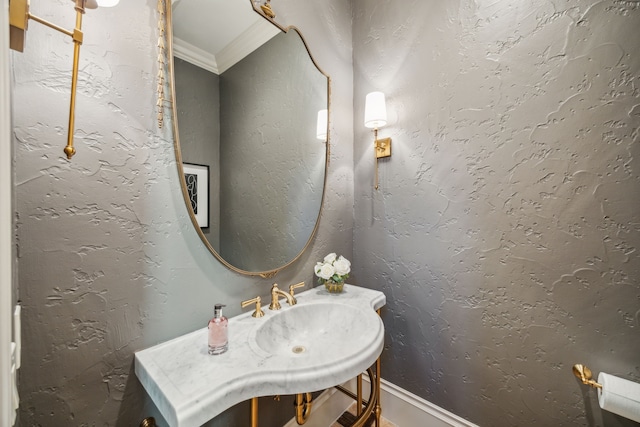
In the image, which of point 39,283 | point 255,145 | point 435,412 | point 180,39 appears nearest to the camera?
point 39,283

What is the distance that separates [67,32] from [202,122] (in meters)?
0.36

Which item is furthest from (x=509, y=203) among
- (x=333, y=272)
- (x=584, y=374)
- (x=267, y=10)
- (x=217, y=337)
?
(x=267, y=10)

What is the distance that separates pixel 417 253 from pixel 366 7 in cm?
143

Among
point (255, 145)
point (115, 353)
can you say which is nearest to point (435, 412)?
point (115, 353)

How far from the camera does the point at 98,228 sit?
70 cm

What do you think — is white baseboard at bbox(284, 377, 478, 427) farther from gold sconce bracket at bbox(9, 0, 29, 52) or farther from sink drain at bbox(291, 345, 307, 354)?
gold sconce bracket at bbox(9, 0, 29, 52)

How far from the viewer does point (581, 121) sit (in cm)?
88

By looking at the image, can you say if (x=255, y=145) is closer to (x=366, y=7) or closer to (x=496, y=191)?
(x=496, y=191)

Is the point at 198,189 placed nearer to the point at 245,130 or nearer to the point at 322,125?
the point at 245,130

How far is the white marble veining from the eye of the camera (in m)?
0.58

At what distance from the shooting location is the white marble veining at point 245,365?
0.58 metres

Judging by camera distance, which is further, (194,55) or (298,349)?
(298,349)

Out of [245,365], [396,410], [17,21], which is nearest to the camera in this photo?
[17,21]

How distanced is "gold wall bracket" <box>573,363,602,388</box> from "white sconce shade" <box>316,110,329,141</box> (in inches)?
54.1
